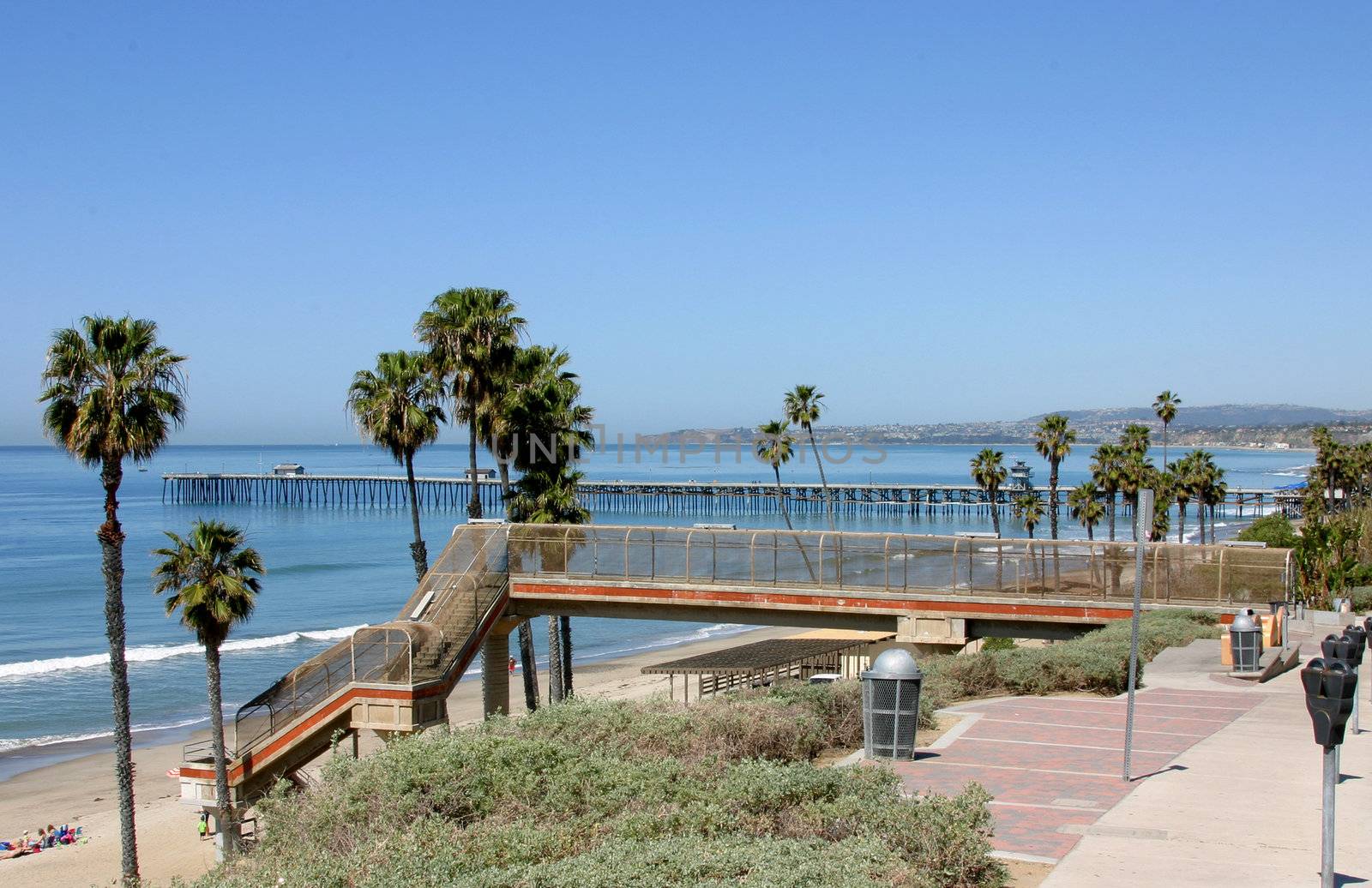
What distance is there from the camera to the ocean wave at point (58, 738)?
35.7 m

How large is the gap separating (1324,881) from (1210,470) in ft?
198

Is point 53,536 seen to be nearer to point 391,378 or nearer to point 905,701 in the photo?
point 391,378

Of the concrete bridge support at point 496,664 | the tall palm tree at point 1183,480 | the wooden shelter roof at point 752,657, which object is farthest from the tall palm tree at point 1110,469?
the concrete bridge support at point 496,664

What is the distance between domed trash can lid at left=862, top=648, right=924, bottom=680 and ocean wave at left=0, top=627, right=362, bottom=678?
36.9 meters

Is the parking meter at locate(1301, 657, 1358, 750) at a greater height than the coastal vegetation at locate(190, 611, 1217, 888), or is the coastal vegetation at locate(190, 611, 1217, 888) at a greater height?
the parking meter at locate(1301, 657, 1358, 750)

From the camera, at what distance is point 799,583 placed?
2216 cm

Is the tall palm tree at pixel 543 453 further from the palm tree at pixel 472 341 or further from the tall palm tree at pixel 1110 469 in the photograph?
the tall palm tree at pixel 1110 469

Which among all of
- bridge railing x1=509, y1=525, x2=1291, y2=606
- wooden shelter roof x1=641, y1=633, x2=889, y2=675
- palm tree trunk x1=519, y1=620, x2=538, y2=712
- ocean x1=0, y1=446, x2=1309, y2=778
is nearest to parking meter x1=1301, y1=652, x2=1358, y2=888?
bridge railing x1=509, y1=525, x2=1291, y2=606

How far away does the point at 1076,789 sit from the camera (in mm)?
10609

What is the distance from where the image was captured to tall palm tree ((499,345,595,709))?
Answer: 91.0ft

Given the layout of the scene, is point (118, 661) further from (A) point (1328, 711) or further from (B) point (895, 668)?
(A) point (1328, 711)

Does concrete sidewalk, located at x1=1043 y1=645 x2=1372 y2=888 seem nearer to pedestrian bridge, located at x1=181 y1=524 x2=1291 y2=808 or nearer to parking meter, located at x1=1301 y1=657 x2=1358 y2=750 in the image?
parking meter, located at x1=1301 y1=657 x2=1358 y2=750

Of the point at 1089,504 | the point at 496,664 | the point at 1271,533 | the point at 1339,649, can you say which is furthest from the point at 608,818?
the point at 1089,504

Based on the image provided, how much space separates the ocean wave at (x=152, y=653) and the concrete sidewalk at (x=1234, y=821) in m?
38.0
